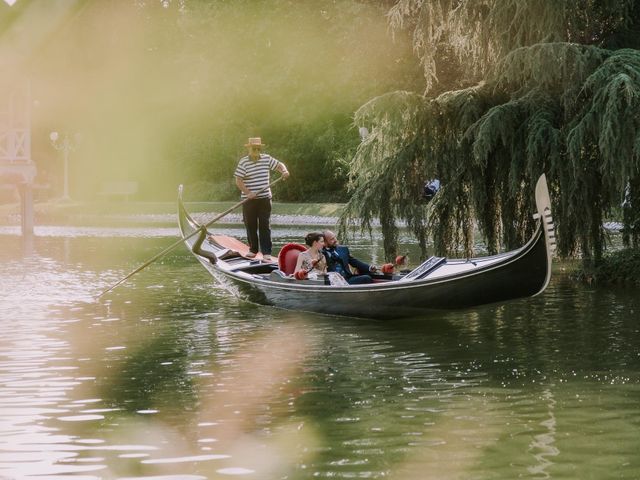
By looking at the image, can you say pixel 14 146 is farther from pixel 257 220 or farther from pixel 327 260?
pixel 327 260

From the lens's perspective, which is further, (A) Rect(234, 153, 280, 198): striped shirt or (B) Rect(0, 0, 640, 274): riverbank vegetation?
(A) Rect(234, 153, 280, 198): striped shirt

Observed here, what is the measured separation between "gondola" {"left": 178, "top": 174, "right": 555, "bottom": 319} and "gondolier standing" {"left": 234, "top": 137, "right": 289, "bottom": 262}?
5.15 ft

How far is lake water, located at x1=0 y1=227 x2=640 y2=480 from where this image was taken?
15.9 ft

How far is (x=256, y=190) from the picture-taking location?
14.1m

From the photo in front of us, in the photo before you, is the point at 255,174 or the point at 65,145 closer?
the point at 255,174

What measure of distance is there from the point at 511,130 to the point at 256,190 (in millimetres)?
3360

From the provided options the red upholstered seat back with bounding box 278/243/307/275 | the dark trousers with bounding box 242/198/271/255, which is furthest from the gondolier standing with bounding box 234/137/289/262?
the red upholstered seat back with bounding box 278/243/307/275

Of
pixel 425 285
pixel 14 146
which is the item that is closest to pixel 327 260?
pixel 425 285

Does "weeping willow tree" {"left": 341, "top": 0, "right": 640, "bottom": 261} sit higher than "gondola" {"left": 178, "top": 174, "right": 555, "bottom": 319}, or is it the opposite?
"weeping willow tree" {"left": 341, "top": 0, "right": 640, "bottom": 261}

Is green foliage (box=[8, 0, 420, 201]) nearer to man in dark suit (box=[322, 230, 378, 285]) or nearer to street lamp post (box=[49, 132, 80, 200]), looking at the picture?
street lamp post (box=[49, 132, 80, 200])

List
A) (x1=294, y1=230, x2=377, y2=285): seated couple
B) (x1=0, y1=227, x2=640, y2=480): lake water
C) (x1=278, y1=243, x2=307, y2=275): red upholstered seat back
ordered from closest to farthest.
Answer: (x1=0, y1=227, x2=640, y2=480): lake water → (x1=294, y1=230, x2=377, y2=285): seated couple → (x1=278, y1=243, x2=307, y2=275): red upholstered seat back

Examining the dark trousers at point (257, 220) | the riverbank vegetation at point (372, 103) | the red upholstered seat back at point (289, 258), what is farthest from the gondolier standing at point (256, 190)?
the red upholstered seat back at point (289, 258)

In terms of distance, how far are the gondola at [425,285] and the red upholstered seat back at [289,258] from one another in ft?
0.03

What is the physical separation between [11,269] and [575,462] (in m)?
13.0
